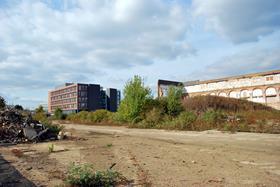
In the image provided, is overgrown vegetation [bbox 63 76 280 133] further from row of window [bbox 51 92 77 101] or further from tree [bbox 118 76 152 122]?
row of window [bbox 51 92 77 101]

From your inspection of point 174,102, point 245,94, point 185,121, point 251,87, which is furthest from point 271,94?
point 185,121

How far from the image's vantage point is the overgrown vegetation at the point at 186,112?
871 inches

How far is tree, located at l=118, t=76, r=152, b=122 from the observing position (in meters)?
30.1

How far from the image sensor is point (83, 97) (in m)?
101

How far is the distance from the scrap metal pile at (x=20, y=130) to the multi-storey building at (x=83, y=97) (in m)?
78.4

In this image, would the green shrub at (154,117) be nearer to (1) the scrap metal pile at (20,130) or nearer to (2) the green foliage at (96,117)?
(2) the green foliage at (96,117)

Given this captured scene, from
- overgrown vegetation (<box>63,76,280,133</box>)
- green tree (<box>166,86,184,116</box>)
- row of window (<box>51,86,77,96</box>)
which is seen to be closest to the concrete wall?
overgrown vegetation (<box>63,76,280,133</box>)

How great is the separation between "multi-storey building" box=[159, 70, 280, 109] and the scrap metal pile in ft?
97.1

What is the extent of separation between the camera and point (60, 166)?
839 centimetres

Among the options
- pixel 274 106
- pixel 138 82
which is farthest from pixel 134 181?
pixel 274 106

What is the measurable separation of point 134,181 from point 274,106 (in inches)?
1336

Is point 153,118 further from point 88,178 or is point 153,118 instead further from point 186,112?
point 88,178

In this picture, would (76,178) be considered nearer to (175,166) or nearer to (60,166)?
(60,166)

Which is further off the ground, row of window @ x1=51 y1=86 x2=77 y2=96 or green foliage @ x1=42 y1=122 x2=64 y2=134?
row of window @ x1=51 y1=86 x2=77 y2=96
